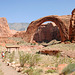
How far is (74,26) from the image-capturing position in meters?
17.0

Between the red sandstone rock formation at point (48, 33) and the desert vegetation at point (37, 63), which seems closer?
the desert vegetation at point (37, 63)

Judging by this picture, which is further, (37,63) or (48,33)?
(48,33)

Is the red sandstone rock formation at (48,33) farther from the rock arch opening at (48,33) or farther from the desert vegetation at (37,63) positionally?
the desert vegetation at (37,63)

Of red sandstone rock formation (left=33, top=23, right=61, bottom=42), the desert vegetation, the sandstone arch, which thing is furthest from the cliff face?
the desert vegetation

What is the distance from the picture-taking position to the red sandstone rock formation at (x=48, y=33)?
3800 centimetres

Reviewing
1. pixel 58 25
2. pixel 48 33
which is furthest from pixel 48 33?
pixel 58 25

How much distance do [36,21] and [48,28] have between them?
12171 millimetres

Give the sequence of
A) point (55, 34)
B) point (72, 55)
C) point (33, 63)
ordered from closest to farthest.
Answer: point (33, 63) → point (72, 55) → point (55, 34)

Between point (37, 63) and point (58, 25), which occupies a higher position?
point (58, 25)

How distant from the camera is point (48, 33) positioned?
129ft

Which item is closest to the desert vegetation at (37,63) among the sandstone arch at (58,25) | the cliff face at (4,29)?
the sandstone arch at (58,25)

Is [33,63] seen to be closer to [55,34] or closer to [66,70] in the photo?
[66,70]

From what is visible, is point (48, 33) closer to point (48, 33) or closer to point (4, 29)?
point (48, 33)

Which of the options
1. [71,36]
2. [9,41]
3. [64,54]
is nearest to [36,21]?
[9,41]
